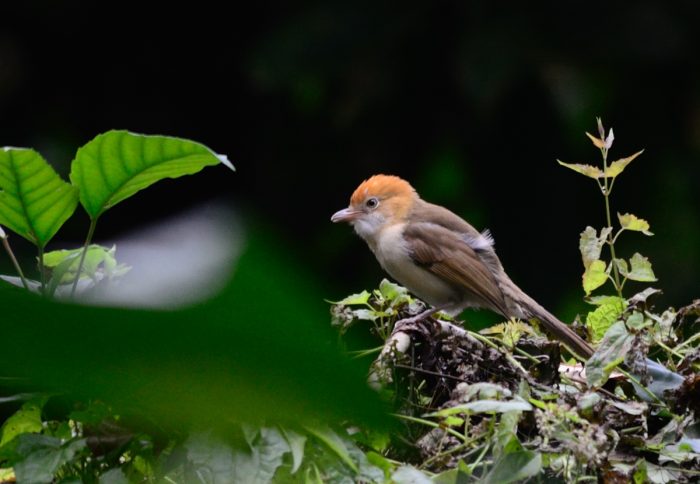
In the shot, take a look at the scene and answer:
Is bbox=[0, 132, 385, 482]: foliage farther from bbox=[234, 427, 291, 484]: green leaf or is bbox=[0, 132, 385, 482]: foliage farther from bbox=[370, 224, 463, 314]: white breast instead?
bbox=[370, 224, 463, 314]: white breast

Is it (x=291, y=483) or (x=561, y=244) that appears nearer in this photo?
(x=291, y=483)

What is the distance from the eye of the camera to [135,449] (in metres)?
1.26

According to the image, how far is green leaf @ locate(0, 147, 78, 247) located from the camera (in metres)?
1.26

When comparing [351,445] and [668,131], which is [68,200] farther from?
[668,131]

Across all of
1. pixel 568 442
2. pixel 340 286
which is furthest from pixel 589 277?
pixel 340 286

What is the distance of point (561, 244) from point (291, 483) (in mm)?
5812

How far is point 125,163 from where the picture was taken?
4.23 ft

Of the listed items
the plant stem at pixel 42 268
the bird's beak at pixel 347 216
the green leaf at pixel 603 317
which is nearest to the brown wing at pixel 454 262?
the bird's beak at pixel 347 216

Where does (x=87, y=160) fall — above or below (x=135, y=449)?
above

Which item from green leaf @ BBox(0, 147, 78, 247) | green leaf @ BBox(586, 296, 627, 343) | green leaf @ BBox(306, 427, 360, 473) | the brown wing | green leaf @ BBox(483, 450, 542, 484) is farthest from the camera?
the brown wing

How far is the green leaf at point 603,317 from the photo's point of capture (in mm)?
1947

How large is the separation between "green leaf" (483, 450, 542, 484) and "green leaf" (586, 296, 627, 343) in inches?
32.2

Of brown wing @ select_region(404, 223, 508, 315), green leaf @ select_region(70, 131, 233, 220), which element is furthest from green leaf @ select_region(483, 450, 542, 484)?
brown wing @ select_region(404, 223, 508, 315)

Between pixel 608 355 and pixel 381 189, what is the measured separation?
2960 mm
